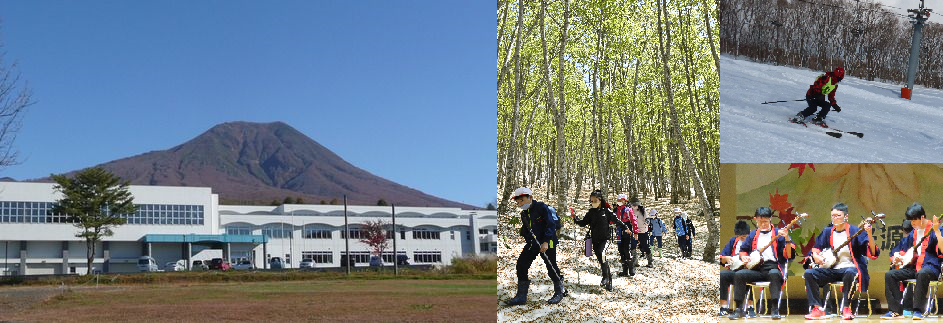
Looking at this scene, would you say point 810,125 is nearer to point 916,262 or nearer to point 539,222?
point 916,262

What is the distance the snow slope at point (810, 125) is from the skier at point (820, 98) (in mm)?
58

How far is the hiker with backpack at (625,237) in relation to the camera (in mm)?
8383

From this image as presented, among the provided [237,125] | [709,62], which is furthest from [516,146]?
[237,125]

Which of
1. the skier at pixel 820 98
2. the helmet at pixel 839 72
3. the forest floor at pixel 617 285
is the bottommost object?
the forest floor at pixel 617 285

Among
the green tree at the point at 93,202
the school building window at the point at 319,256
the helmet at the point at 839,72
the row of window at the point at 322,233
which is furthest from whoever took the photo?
the school building window at the point at 319,256

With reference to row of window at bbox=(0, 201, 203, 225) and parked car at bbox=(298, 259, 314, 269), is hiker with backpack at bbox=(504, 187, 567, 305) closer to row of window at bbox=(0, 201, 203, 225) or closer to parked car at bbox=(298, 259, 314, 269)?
row of window at bbox=(0, 201, 203, 225)

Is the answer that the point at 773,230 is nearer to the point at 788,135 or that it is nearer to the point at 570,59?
the point at 788,135

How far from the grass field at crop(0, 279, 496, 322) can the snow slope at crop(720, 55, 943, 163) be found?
850 cm

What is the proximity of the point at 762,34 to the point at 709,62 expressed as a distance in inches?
23.3

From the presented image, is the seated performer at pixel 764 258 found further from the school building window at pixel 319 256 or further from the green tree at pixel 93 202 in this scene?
the school building window at pixel 319 256

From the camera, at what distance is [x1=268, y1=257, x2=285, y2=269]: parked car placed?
1730 cm

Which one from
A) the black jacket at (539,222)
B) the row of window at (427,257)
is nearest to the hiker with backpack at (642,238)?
the black jacket at (539,222)

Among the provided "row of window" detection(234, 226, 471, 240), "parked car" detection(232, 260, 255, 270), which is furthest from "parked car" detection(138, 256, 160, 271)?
"row of window" detection(234, 226, 471, 240)

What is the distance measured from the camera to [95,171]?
1447 centimetres
